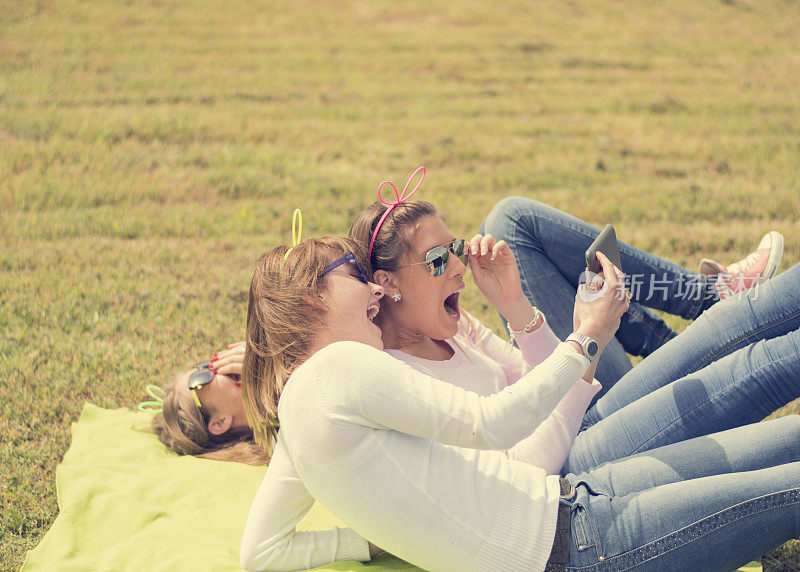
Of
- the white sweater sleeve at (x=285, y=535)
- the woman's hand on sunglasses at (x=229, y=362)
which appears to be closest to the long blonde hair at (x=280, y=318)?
the white sweater sleeve at (x=285, y=535)

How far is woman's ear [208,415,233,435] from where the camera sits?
3.88 meters

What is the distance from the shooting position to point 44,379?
4.59m

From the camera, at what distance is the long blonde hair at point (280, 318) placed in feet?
8.36

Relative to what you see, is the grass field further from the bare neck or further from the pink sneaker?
the bare neck

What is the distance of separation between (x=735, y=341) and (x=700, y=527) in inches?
43.4

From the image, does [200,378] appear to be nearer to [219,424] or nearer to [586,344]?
[219,424]

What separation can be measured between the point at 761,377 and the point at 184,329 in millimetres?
3816

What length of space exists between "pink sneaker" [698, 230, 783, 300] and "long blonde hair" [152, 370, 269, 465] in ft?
8.95

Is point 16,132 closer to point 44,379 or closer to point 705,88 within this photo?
point 44,379

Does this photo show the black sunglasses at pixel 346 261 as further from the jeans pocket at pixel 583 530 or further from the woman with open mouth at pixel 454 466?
the jeans pocket at pixel 583 530

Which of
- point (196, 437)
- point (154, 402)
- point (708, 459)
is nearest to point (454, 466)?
point (708, 459)

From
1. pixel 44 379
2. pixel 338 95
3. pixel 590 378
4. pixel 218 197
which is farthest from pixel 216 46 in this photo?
pixel 590 378

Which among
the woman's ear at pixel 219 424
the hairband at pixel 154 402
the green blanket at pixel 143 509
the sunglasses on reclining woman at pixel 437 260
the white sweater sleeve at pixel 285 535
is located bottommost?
the green blanket at pixel 143 509

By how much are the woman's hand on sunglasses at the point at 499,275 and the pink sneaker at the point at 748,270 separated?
1421 millimetres
